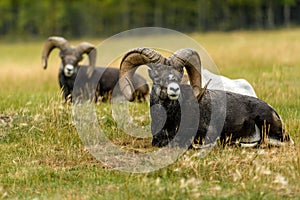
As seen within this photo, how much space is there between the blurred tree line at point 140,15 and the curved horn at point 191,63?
6359 centimetres

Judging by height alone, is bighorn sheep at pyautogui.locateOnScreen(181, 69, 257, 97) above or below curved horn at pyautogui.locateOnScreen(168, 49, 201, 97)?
below

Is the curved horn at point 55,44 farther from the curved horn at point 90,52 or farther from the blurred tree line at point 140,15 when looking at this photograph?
the blurred tree line at point 140,15

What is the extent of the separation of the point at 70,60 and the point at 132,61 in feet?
23.6

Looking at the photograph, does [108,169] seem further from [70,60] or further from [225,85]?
[70,60]

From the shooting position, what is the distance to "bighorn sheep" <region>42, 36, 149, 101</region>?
17094 millimetres

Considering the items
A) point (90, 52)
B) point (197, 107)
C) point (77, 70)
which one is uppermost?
point (90, 52)

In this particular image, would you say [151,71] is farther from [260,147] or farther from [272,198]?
[272,198]

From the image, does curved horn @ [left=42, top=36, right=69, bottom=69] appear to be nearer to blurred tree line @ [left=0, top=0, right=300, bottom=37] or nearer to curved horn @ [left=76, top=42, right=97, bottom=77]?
curved horn @ [left=76, top=42, right=97, bottom=77]

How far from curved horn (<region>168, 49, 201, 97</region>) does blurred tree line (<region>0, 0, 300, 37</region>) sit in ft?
209

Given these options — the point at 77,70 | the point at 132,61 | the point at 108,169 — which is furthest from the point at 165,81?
the point at 77,70

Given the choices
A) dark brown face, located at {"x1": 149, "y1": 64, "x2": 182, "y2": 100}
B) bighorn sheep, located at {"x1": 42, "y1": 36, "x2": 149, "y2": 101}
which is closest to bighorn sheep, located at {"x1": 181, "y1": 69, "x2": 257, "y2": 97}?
dark brown face, located at {"x1": 149, "y1": 64, "x2": 182, "y2": 100}

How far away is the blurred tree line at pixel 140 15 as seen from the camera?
75.6m

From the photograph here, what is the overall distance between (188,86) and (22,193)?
139 inches

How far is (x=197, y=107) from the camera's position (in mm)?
10250
